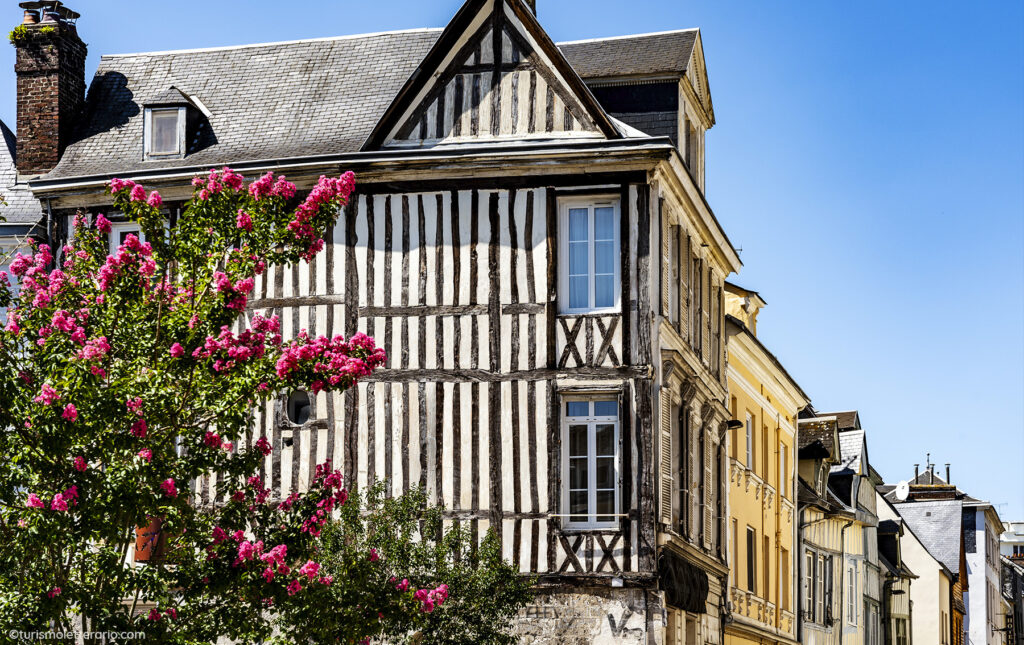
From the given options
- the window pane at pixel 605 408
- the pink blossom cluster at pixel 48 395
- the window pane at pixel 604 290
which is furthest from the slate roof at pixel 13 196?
the pink blossom cluster at pixel 48 395

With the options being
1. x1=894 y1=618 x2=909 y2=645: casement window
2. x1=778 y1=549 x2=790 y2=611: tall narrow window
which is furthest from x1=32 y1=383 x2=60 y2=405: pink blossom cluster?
x1=894 y1=618 x2=909 y2=645: casement window

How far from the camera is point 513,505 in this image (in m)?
19.2

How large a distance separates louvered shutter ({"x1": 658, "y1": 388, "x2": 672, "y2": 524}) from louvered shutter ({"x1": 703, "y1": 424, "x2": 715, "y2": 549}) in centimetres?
287

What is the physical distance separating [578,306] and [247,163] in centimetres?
491

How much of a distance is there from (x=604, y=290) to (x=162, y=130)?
22.3ft

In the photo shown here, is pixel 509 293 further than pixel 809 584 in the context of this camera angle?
No

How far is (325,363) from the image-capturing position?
44.1 feet

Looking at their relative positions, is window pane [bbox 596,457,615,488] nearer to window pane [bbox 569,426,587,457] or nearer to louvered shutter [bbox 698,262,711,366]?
window pane [bbox 569,426,587,457]

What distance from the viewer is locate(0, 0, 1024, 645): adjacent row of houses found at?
19.2 meters

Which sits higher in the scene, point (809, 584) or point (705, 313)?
point (705, 313)

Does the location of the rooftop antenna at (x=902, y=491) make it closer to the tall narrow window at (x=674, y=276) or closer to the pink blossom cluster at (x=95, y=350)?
the tall narrow window at (x=674, y=276)

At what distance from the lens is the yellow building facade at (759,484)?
1066 inches

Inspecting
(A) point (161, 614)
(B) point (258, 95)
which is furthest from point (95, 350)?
(B) point (258, 95)

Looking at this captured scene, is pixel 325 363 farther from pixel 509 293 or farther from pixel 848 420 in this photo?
pixel 848 420
